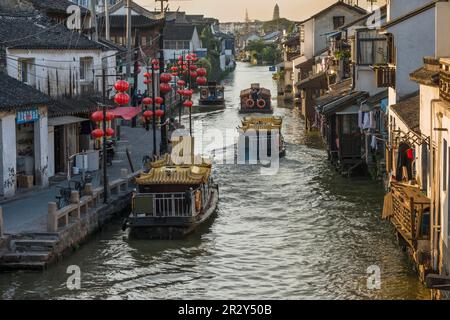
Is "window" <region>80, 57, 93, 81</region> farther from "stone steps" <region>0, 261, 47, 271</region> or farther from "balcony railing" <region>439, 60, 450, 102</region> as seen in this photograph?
"balcony railing" <region>439, 60, 450, 102</region>

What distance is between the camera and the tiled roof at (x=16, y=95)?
3028cm

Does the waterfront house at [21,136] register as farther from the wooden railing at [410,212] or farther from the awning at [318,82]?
the awning at [318,82]

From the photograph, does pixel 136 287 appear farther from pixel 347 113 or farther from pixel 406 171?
pixel 347 113

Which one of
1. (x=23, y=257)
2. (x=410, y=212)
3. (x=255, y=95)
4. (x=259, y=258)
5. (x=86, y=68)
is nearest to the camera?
(x=410, y=212)

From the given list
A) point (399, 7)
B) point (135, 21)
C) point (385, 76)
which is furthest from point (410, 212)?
point (135, 21)

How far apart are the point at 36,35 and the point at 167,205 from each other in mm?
12854

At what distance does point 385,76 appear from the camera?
34.1 meters

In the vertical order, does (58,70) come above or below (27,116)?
above

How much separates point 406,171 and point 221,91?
189ft

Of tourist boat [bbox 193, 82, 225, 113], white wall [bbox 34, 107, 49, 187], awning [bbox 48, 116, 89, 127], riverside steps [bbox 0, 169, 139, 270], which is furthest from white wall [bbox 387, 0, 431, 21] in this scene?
tourist boat [bbox 193, 82, 225, 113]

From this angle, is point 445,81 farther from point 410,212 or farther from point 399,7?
point 399,7

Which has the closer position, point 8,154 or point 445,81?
point 445,81

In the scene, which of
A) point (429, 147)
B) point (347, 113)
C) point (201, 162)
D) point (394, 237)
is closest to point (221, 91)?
point (347, 113)
